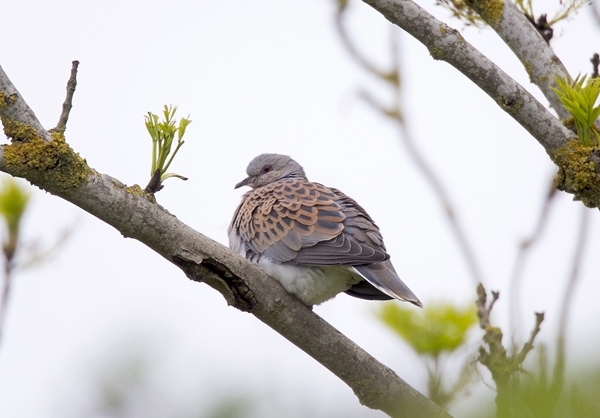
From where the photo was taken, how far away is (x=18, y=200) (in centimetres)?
261

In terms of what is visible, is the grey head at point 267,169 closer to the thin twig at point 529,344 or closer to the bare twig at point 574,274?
the bare twig at point 574,274

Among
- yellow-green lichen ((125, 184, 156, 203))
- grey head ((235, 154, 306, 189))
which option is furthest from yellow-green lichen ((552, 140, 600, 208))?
grey head ((235, 154, 306, 189))

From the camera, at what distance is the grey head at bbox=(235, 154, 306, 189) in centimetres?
534

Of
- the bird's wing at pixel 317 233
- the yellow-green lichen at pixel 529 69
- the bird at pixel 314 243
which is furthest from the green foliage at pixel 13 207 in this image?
the yellow-green lichen at pixel 529 69

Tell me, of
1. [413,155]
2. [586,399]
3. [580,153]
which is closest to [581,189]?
[580,153]

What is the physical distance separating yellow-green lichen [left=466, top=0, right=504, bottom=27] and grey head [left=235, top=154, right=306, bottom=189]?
8.40 ft

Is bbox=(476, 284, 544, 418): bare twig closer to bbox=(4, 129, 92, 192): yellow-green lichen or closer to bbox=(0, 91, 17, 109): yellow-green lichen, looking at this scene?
bbox=(4, 129, 92, 192): yellow-green lichen

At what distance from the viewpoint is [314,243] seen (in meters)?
3.69

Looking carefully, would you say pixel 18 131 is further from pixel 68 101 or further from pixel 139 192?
pixel 139 192

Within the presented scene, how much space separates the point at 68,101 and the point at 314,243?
169cm

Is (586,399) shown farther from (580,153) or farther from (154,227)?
(580,153)

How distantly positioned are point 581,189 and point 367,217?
1499mm

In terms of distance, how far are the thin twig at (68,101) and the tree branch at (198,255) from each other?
0.06 m

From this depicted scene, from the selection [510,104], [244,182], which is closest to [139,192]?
[510,104]
